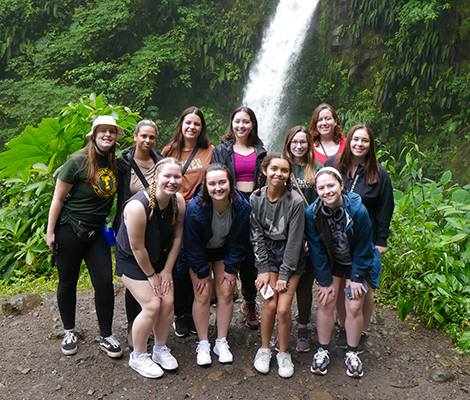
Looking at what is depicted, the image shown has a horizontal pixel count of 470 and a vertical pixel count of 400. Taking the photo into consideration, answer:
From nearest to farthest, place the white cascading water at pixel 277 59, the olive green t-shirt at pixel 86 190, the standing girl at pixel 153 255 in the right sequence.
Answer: the standing girl at pixel 153 255 < the olive green t-shirt at pixel 86 190 < the white cascading water at pixel 277 59

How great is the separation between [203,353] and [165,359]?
0.96 ft

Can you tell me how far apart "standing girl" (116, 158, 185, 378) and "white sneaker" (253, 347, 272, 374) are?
0.63m

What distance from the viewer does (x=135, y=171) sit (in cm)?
293

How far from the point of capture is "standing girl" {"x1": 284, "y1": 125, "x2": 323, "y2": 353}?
2910 mm

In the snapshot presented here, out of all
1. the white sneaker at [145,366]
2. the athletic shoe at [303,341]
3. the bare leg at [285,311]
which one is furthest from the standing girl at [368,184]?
the white sneaker at [145,366]

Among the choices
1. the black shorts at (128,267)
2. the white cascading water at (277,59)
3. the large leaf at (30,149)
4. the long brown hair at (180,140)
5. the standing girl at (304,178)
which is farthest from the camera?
the white cascading water at (277,59)

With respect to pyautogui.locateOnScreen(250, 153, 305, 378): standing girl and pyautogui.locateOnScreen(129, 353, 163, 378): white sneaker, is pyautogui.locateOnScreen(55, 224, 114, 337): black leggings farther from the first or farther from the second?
pyautogui.locateOnScreen(250, 153, 305, 378): standing girl

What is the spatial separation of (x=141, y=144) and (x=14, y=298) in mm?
2436

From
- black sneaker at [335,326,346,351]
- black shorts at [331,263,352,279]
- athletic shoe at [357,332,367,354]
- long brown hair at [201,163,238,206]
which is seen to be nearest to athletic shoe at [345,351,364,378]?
athletic shoe at [357,332,367,354]

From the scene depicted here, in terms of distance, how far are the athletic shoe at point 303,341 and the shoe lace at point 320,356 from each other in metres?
0.21

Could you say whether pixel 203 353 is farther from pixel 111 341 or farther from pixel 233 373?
pixel 111 341

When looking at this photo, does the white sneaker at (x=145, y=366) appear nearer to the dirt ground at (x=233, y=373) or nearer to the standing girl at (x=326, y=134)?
the dirt ground at (x=233, y=373)

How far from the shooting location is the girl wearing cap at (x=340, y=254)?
8.43 feet

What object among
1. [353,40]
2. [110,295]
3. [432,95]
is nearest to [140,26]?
[353,40]
